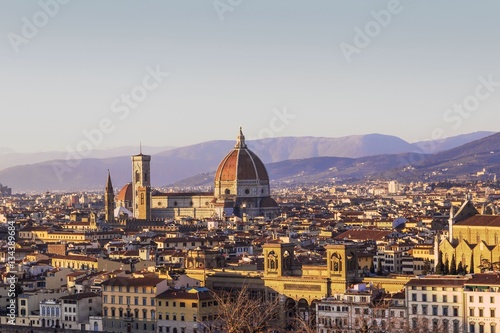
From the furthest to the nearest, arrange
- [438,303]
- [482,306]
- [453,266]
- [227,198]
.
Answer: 1. [227,198]
2. [453,266]
3. [438,303]
4. [482,306]

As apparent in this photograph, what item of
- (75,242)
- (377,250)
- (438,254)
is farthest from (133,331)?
(75,242)

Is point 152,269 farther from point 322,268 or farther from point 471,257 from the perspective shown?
point 471,257

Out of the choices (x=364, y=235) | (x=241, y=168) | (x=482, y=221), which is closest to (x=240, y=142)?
(x=241, y=168)

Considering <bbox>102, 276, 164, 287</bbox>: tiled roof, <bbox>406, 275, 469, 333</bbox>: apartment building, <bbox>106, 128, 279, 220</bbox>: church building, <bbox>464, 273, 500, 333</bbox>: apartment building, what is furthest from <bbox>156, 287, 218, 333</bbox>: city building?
<bbox>106, 128, 279, 220</bbox>: church building

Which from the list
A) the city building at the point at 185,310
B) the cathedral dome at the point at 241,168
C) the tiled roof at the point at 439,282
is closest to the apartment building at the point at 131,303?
the city building at the point at 185,310

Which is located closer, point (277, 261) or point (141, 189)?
point (277, 261)

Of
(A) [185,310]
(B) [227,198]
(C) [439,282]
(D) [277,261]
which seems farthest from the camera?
(B) [227,198]

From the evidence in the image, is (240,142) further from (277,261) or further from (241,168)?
(277,261)

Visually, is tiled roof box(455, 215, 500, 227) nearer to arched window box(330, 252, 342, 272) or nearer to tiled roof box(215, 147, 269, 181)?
arched window box(330, 252, 342, 272)
